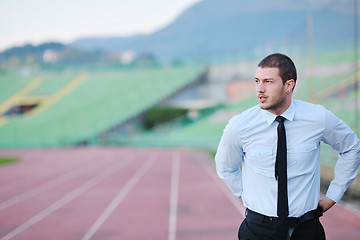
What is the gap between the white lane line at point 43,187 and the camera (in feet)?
28.8

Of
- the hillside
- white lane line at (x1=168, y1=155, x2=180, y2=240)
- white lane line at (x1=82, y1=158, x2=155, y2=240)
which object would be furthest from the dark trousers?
the hillside

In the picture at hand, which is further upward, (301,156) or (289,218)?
(301,156)

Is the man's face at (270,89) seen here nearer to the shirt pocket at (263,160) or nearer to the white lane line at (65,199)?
the shirt pocket at (263,160)

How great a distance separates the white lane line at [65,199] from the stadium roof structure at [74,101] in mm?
13481

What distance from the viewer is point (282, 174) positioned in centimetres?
224

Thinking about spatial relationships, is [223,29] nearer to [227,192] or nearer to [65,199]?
[227,192]

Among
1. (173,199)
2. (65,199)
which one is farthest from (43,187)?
(173,199)

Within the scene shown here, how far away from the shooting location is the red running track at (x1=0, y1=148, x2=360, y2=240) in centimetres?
612

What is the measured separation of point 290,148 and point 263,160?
0.51ft

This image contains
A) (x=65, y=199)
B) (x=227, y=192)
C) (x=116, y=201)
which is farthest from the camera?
(x=227, y=192)

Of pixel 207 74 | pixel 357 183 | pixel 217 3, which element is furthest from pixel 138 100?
pixel 217 3

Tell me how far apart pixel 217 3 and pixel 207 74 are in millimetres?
49450

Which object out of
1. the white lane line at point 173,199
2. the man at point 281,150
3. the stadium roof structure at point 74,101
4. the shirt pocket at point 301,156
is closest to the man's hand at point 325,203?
the man at point 281,150

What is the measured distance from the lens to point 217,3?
78938 millimetres
